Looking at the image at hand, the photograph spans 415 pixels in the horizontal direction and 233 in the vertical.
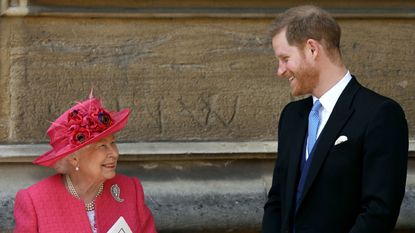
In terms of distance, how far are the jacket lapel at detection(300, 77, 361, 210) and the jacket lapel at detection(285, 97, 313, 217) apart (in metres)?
0.08

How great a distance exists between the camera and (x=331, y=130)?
10.7 feet

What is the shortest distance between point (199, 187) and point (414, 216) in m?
1.09

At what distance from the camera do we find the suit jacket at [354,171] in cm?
315

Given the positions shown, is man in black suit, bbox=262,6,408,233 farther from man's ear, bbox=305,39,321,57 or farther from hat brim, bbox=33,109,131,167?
hat brim, bbox=33,109,131,167

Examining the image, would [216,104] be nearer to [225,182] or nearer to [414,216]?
[225,182]

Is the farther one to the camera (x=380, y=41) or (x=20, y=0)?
(x=380, y=41)

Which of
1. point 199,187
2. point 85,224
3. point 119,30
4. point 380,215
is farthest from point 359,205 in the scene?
point 119,30

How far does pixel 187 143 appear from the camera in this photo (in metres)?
4.73

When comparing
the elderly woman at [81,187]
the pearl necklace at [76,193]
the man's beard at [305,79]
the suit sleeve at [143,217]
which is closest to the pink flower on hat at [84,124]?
the elderly woman at [81,187]

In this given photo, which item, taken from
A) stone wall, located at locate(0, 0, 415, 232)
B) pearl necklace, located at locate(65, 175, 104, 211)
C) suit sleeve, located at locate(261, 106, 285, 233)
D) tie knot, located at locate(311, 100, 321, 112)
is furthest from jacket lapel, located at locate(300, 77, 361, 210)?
stone wall, located at locate(0, 0, 415, 232)

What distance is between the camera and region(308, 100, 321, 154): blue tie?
11.1 feet

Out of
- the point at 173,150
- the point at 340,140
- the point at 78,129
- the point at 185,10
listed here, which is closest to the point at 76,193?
the point at 78,129

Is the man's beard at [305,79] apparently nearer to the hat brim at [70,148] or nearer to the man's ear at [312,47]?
the man's ear at [312,47]

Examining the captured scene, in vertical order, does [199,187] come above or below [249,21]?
below
